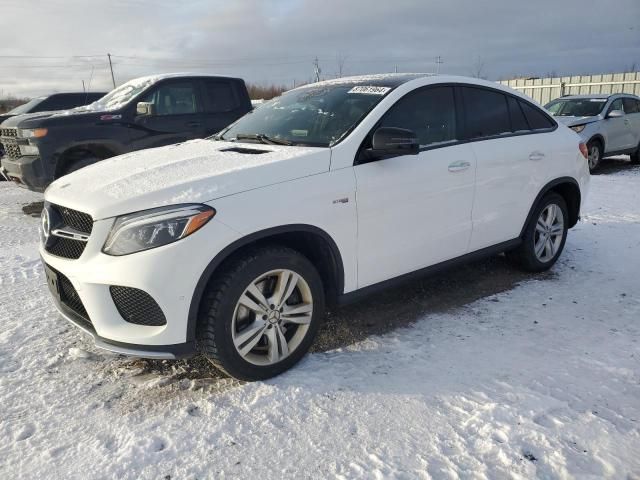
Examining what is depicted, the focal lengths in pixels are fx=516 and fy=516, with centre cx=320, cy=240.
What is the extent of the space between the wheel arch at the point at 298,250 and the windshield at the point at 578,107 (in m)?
10.4

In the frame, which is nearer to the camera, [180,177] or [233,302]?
[233,302]

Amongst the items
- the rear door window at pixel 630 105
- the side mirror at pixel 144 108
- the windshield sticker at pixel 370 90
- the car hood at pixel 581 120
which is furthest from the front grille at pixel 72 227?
the rear door window at pixel 630 105

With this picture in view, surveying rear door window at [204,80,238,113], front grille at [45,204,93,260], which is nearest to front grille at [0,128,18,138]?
rear door window at [204,80,238,113]

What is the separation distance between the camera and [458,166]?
147 inches

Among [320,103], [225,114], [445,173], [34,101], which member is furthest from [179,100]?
[34,101]

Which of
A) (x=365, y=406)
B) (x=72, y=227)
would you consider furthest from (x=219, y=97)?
(x=365, y=406)

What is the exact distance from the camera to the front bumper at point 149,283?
8.39ft

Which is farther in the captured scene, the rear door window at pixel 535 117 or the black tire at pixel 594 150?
→ the black tire at pixel 594 150

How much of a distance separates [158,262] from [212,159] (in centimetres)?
90

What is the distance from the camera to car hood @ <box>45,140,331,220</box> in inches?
105

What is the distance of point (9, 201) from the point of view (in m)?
8.62

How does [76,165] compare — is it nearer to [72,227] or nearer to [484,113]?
[72,227]

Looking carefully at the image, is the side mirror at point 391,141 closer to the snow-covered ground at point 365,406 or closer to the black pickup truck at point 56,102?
the snow-covered ground at point 365,406

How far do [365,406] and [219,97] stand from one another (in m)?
6.62
